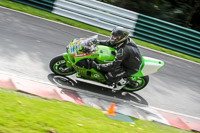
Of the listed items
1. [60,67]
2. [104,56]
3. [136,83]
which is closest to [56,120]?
[104,56]

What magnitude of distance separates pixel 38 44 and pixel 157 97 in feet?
14.2

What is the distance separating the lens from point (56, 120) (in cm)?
481

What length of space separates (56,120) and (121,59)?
9.66 feet

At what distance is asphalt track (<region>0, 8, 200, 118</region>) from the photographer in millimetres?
8062

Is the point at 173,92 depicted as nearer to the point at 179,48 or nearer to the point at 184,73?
the point at 184,73

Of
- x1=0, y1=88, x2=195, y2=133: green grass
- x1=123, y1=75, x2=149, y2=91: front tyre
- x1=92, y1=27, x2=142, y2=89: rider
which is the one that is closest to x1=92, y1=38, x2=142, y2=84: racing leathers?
x1=92, y1=27, x2=142, y2=89: rider

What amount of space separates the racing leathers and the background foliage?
1096 cm

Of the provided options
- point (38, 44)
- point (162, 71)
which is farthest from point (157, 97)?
point (38, 44)

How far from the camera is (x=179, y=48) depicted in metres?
14.1

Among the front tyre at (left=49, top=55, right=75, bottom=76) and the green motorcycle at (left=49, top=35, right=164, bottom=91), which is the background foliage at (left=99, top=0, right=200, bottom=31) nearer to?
the green motorcycle at (left=49, top=35, right=164, bottom=91)

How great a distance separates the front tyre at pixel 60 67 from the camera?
25.3 feet

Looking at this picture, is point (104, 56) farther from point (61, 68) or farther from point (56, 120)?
point (56, 120)

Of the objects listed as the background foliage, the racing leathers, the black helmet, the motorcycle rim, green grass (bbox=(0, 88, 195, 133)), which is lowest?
green grass (bbox=(0, 88, 195, 133))

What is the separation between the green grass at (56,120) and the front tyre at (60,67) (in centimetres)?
150
